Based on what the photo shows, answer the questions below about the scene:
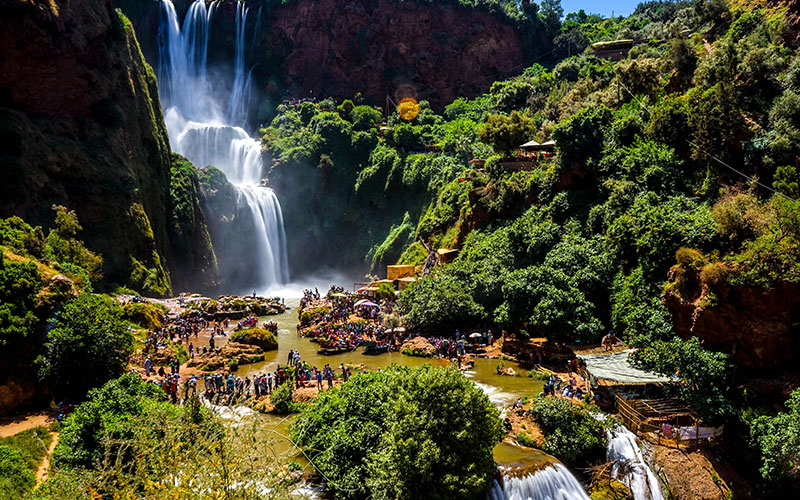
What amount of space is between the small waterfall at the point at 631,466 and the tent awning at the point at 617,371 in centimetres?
196

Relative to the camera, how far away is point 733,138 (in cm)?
2406

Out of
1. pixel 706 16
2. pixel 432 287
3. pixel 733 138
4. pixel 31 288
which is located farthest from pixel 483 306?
pixel 706 16

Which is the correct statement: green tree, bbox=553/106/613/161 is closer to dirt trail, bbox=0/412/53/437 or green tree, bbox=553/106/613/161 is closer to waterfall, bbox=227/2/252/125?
dirt trail, bbox=0/412/53/437

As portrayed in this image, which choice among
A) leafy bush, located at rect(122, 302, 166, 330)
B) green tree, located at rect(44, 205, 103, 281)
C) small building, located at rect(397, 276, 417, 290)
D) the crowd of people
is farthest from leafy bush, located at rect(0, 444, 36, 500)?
small building, located at rect(397, 276, 417, 290)

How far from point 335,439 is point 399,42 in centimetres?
7317

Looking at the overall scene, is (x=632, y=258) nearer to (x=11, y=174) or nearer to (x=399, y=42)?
(x=11, y=174)

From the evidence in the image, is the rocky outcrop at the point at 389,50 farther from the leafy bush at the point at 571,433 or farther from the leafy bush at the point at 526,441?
the leafy bush at the point at 526,441

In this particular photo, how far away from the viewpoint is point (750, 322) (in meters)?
17.1

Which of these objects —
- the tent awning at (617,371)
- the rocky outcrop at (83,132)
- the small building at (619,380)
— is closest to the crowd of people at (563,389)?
the small building at (619,380)

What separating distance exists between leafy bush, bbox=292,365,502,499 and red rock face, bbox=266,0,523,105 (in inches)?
2691

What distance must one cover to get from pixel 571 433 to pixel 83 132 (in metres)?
41.4

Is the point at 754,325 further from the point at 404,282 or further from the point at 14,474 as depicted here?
the point at 404,282

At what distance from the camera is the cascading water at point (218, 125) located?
59.4m

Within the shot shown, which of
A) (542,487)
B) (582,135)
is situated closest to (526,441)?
(542,487)
